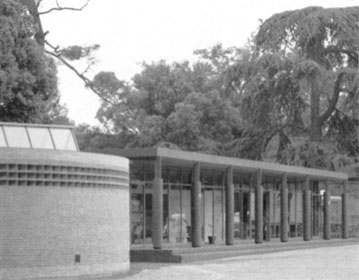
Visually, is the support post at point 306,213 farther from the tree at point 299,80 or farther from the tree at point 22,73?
the tree at point 22,73

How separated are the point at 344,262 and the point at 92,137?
34.8 meters

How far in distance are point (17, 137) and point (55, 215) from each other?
4.23 m

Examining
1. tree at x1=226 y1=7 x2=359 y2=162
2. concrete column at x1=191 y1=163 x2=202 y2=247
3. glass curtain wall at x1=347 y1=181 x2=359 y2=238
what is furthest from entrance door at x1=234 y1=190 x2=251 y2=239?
glass curtain wall at x1=347 y1=181 x2=359 y2=238

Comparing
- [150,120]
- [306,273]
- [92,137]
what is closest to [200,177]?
[306,273]

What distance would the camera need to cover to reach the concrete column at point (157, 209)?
2984 cm

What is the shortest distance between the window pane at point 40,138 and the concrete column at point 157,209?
4366 millimetres

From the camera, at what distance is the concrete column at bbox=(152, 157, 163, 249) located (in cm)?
2984

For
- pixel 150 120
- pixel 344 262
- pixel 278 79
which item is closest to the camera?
pixel 344 262

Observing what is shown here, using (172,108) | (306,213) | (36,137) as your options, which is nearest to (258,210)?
(306,213)

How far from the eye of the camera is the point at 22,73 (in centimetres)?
4344

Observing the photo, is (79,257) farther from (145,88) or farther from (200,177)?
(145,88)

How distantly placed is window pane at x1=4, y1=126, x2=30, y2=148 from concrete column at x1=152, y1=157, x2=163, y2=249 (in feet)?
16.9

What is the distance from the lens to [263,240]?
137ft

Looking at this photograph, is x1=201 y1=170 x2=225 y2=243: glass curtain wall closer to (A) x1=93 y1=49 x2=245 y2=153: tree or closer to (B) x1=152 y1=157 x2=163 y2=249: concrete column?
(B) x1=152 y1=157 x2=163 y2=249: concrete column
